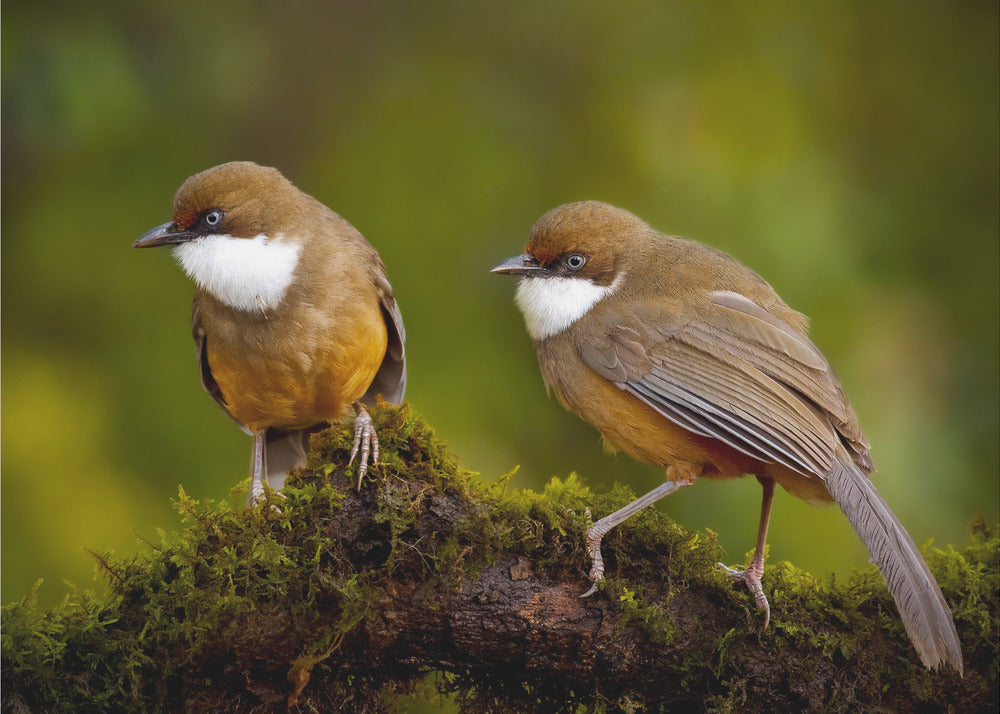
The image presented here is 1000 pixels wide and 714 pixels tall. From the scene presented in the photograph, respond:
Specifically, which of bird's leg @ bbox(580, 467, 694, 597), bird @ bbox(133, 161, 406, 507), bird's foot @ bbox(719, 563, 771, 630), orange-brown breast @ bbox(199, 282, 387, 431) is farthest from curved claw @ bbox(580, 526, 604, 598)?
orange-brown breast @ bbox(199, 282, 387, 431)

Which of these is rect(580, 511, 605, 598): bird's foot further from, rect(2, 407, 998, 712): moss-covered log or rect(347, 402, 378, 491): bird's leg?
rect(347, 402, 378, 491): bird's leg

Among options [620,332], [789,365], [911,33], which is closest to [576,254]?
[620,332]

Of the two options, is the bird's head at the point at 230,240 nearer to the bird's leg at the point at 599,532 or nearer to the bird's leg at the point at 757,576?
the bird's leg at the point at 599,532

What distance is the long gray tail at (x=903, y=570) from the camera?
3.23 metres

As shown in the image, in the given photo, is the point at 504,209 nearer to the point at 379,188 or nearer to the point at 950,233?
the point at 379,188

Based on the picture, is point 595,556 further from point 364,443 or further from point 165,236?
point 165,236

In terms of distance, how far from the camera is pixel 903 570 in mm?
3326

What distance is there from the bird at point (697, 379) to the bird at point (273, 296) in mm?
644

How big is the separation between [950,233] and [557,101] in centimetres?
233

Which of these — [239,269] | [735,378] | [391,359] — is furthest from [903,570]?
[239,269]

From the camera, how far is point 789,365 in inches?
146

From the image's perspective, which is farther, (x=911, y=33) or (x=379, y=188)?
(x=911, y=33)

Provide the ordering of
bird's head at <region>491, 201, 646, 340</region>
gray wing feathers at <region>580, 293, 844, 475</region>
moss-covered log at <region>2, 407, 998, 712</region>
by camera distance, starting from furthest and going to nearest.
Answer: bird's head at <region>491, 201, 646, 340</region>, gray wing feathers at <region>580, 293, 844, 475</region>, moss-covered log at <region>2, 407, 998, 712</region>

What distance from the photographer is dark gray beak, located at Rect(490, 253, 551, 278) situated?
159 inches
